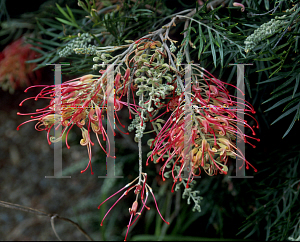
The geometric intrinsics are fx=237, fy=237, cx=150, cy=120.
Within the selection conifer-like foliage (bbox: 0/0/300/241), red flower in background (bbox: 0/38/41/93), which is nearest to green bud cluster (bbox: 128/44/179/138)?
conifer-like foliage (bbox: 0/0/300/241)

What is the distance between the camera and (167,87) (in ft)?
0.76

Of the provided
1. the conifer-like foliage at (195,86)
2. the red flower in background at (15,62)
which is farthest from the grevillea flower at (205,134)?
the red flower in background at (15,62)

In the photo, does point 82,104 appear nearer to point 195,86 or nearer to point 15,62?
point 195,86

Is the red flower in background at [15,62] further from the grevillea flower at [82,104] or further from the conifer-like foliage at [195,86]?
the grevillea flower at [82,104]

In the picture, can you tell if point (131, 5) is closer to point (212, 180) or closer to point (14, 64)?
point (14, 64)

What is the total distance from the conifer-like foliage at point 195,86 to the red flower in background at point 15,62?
0.04 meters

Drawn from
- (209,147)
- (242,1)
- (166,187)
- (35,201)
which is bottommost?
(35,201)

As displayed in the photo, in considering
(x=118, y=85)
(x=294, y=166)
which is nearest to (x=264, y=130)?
(x=294, y=166)

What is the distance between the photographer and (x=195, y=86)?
25 centimetres

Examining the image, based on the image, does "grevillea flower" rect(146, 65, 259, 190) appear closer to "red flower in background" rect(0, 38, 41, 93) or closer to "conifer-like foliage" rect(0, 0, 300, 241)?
"conifer-like foliage" rect(0, 0, 300, 241)

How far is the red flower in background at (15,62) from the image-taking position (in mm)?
509

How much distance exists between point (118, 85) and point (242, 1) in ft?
0.78

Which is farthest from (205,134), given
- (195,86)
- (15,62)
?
(15,62)

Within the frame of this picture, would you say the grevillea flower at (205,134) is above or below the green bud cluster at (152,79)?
below
